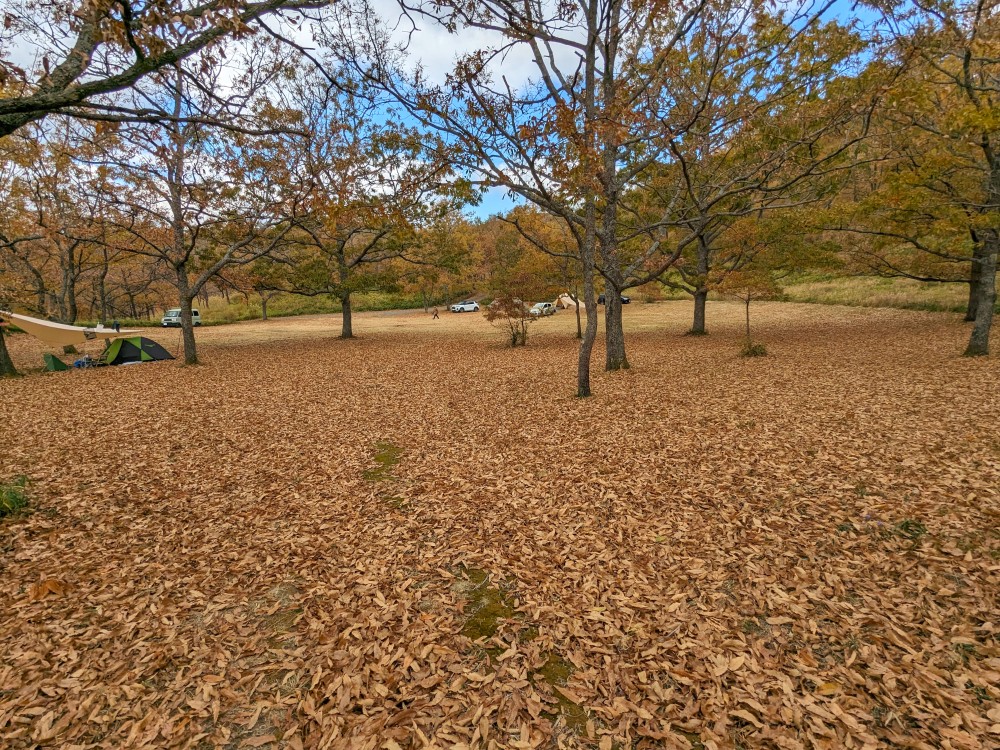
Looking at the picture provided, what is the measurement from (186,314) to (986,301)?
22709 mm

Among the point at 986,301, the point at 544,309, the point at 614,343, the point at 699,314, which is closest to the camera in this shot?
the point at 986,301

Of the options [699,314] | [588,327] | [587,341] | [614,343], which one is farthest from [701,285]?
[587,341]

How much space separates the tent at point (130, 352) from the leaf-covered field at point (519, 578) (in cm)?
850

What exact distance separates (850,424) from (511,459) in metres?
5.02

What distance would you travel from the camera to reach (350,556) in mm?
4086

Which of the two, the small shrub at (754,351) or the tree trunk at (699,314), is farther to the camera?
the tree trunk at (699,314)

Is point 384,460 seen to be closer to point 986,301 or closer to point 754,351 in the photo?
point 754,351

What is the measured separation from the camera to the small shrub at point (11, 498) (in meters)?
4.61

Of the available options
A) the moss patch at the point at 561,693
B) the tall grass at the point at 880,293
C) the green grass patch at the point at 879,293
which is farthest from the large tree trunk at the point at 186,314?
the tall grass at the point at 880,293

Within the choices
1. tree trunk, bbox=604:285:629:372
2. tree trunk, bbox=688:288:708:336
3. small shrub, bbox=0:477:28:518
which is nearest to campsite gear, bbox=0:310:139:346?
small shrub, bbox=0:477:28:518

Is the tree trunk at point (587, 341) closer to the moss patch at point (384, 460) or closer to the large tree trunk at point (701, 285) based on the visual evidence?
the moss patch at point (384, 460)

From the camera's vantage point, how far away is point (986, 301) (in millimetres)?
9758

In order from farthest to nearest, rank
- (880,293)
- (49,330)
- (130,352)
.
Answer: (880,293) → (130,352) → (49,330)

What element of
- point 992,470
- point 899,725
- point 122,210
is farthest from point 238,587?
point 122,210
